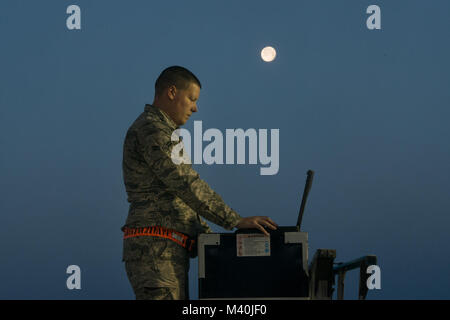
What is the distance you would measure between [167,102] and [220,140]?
1.84 meters

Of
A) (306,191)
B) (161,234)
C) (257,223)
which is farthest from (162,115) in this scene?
(306,191)

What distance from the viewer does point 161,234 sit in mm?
3725

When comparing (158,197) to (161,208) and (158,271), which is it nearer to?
(161,208)

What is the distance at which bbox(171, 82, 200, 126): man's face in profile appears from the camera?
13.1ft

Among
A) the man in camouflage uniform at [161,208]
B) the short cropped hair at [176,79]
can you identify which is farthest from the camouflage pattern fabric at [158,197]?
the short cropped hair at [176,79]

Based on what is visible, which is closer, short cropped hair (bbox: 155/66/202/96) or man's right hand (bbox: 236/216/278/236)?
man's right hand (bbox: 236/216/278/236)

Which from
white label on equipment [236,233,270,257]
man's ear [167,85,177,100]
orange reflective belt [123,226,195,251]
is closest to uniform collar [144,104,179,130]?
man's ear [167,85,177,100]

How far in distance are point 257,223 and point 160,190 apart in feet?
2.00

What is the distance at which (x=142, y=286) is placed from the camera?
3688 millimetres

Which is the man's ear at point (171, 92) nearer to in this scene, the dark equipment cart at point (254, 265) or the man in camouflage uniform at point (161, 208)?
the man in camouflage uniform at point (161, 208)

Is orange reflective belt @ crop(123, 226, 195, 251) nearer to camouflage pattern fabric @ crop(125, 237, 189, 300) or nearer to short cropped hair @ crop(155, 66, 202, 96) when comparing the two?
camouflage pattern fabric @ crop(125, 237, 189, 300)

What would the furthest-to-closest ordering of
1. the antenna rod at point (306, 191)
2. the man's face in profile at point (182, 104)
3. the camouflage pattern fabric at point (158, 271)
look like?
1. the man's face in profile at point (182, 104)
2. the antenna rod at point (306, 191)
3. the camouflage pattern fabric at point (158, 271)

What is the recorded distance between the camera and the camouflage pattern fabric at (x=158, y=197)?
371 centimetres
